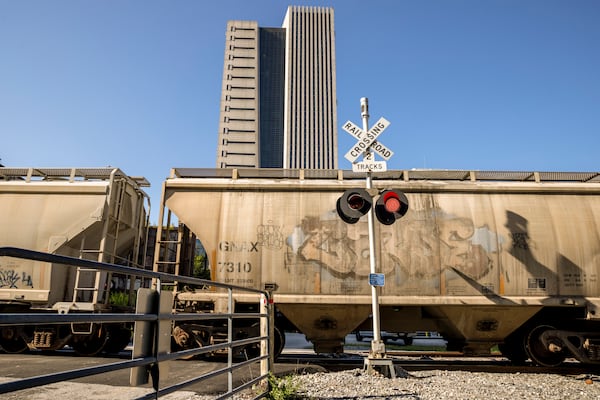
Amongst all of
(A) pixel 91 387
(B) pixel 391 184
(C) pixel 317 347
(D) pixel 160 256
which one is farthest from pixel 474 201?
(A) pixel 91 387

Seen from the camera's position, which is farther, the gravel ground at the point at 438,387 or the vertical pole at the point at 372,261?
the vertical pole at the point at 372,261

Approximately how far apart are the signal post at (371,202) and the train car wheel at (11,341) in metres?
7.93

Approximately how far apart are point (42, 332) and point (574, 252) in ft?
38.2

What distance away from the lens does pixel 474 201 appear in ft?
27.0

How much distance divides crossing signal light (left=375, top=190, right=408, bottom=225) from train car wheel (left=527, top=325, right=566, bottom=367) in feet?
13.6

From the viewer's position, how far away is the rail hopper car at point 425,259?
25.4 feet

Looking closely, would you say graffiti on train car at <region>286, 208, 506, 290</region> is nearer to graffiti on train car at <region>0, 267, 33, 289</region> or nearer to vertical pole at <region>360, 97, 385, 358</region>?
vertical pole at <region>360, 97, 385, 358</region>

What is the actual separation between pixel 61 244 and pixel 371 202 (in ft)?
23.1

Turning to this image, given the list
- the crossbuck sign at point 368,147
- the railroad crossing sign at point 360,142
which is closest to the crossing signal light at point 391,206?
the crossbuck sign at point 368,147

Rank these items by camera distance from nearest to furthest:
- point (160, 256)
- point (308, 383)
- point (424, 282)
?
point (308, 383)
point (424, 282)
point (160, 256)

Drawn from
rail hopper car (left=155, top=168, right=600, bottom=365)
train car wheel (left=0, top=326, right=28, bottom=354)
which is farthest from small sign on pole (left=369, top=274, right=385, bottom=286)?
train car wheel (left=0, top=326, right=28, bottom=354)

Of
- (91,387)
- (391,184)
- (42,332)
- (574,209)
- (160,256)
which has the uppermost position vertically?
(391,184)

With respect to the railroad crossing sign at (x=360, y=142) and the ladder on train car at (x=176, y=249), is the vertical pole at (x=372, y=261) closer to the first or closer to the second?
the railroad crossing sign at (x=360, y=142)

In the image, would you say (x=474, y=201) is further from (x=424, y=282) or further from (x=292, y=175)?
(x=292, y=175)
